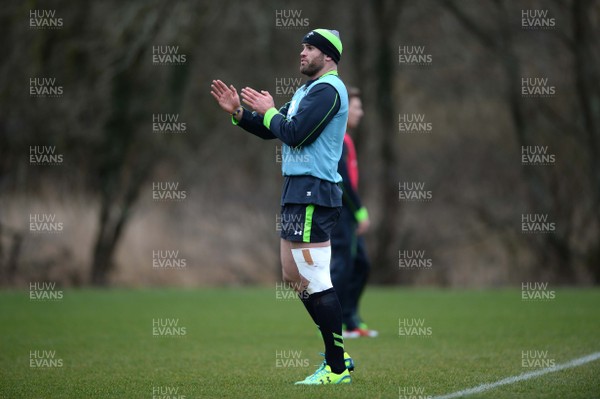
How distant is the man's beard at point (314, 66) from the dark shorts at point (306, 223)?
40.1 inches

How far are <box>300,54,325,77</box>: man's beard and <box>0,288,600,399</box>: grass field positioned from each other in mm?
2322

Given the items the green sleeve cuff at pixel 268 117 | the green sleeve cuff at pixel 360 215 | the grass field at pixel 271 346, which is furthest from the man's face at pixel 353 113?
the green sleeve cuff at pixel 268 117

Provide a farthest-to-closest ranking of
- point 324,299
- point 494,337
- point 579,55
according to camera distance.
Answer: point 579,55 → point 494,337 → point 324,299

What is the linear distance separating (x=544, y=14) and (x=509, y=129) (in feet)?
10.4

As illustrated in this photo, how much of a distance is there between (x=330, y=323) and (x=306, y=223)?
748mm

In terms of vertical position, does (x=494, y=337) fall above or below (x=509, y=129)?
below

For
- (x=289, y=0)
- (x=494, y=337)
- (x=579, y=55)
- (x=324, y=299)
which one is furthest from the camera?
(x=289, y=0)

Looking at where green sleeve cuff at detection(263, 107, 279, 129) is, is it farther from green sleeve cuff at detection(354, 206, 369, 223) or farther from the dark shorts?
green sleeve cuff at detection(354, 206, 369, 223)

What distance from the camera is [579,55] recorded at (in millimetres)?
18656

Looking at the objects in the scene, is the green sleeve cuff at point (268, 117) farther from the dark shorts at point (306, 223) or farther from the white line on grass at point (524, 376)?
the white line on grass at point (524, 376)

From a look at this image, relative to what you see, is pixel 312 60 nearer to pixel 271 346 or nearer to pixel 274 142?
pixel 271 346

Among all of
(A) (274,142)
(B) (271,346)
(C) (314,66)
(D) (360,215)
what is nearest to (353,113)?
(D) (360,215)

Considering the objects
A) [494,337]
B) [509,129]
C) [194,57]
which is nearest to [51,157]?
[194,57]

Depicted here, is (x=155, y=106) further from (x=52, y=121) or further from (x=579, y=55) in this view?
(x=579, y=55)
